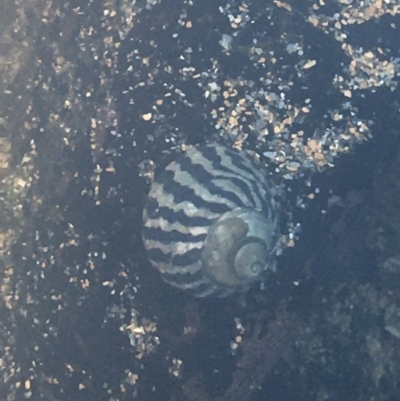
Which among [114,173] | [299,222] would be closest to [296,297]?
[299,222]

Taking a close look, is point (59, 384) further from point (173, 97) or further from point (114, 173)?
point (173, 97)

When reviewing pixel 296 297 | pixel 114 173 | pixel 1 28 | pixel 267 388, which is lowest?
pixel 267 388

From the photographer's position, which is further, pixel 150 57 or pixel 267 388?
pixel 150 57

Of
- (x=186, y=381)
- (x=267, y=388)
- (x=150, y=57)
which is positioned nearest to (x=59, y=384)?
(x=186, y=381)

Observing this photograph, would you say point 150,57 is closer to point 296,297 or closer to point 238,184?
point 238,184

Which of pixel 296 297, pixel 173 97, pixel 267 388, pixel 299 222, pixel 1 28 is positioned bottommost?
pixel 267 388

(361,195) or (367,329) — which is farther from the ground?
(361,195)

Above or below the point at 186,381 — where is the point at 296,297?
above
